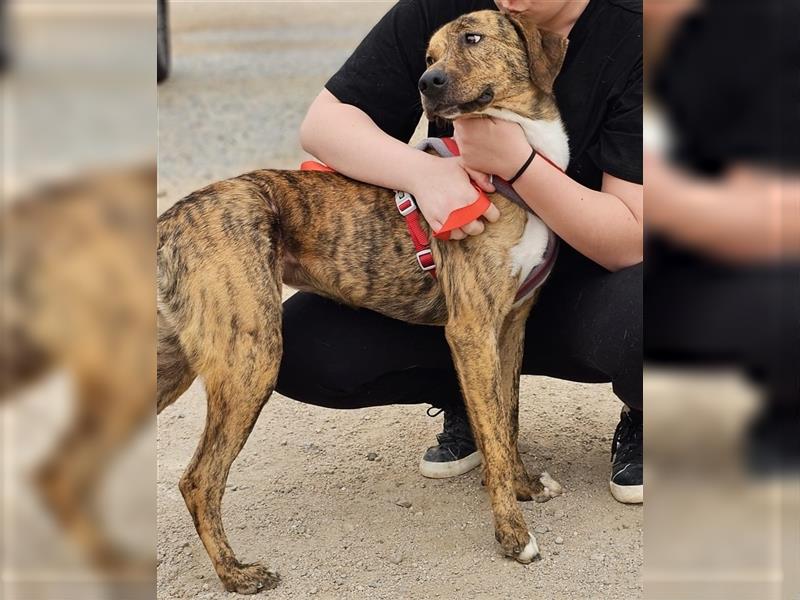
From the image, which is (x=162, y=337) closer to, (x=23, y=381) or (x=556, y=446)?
(x=556, y=446)

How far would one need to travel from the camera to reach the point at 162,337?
8.43 ft

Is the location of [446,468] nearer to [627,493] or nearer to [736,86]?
[627,493]

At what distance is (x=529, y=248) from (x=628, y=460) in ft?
2.74

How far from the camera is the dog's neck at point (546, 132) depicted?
2.81 m

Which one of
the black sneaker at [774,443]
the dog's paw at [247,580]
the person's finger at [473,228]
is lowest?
the dog's paw at [247,580]

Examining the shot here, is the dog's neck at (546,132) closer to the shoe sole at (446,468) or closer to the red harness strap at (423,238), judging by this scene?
the red harness strap at (423,238)

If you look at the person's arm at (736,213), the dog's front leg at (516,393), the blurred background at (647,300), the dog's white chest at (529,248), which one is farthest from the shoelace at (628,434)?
the person's arm at (736,213)

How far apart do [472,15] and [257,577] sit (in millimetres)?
1719

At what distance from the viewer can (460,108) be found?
263cm

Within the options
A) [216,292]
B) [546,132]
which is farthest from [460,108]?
[216,292]

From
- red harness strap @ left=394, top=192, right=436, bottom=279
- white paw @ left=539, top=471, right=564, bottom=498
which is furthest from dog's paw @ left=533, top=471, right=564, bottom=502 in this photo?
red harness strap @ left=394, top=192, right=436, bottom=279

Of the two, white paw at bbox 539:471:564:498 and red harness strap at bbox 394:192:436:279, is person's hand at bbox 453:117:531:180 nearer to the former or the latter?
red harness strap at bbox 394:192:436:279

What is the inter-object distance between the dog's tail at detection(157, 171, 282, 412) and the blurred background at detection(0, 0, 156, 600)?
1.88m

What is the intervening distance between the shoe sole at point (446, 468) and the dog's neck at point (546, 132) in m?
1.12
